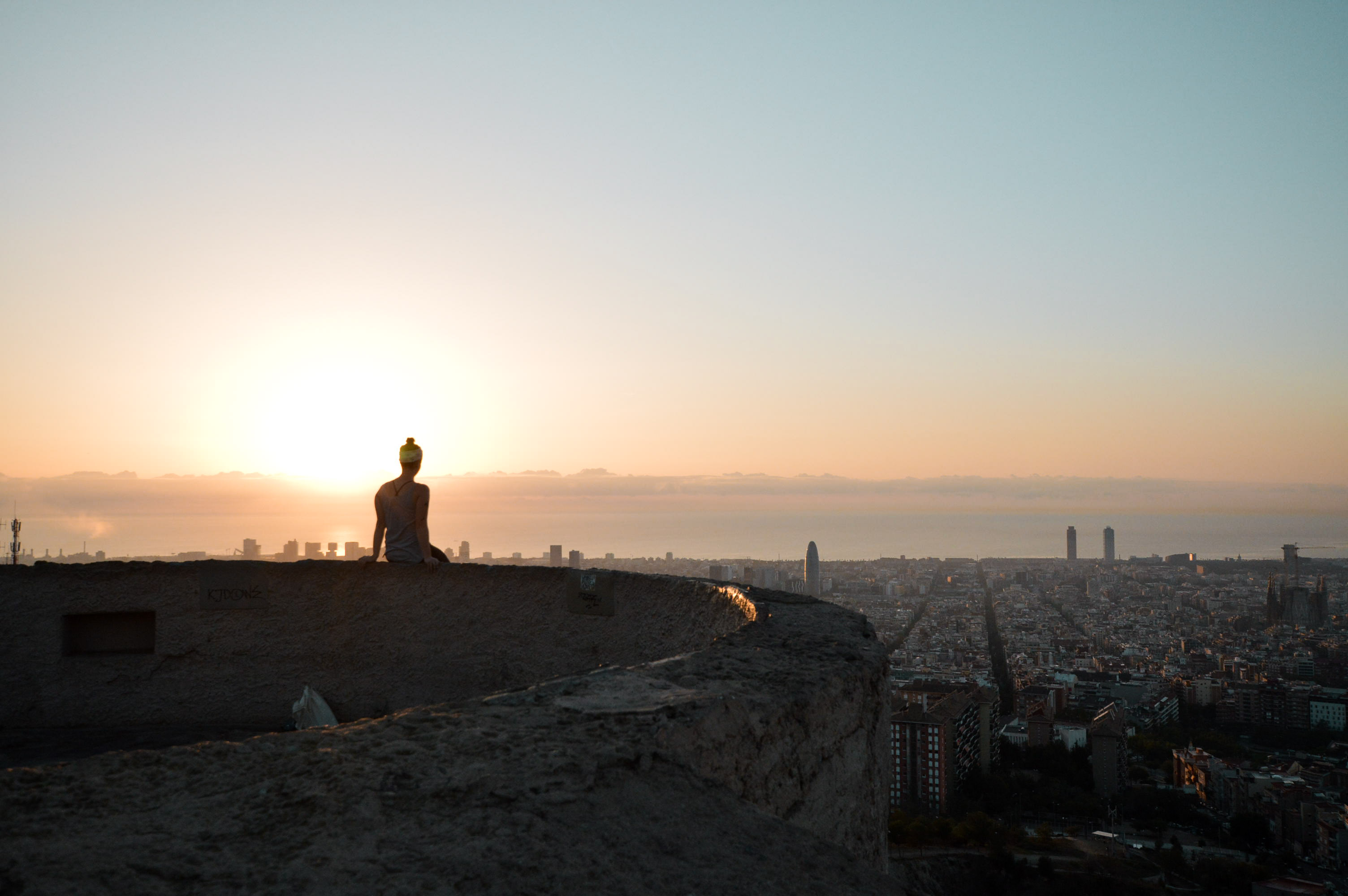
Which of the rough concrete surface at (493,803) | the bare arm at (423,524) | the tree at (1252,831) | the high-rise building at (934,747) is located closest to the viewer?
the rough concrete surface at (493,803)

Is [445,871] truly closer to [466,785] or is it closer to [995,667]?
[466,785]

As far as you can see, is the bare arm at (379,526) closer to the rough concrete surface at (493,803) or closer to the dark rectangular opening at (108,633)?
the dark rectangular opening at (108,633)

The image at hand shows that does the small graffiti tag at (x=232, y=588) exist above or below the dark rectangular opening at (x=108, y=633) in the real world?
above

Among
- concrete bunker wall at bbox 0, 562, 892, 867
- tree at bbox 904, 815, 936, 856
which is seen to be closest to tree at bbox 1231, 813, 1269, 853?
tree at bbox 904, 815, 936, 856

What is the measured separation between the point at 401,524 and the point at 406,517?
0.15 ft

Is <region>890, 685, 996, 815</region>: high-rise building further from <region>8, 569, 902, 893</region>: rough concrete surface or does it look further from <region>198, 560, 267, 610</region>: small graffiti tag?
<region>8, 569, 902, 893</region>: rough concrete surface

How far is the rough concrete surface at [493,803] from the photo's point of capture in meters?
1.05

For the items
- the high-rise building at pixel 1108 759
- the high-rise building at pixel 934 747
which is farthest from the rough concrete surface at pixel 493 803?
the high-rise building at pixel 1108 759

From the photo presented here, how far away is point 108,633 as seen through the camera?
13.6 feet

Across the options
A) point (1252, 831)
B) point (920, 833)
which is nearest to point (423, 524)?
Answer: point (920, 833)

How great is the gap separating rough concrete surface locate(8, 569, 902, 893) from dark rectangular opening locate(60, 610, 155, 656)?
3382 millimetres

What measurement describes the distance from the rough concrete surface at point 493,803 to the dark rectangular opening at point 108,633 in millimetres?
3382

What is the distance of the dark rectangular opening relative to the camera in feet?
13.4

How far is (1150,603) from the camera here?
160ft
